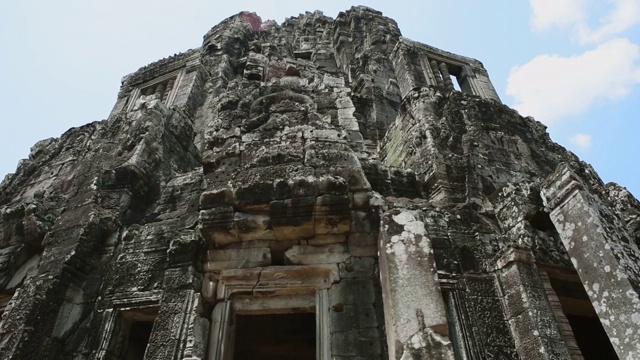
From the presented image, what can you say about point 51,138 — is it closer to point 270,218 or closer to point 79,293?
point 79,293

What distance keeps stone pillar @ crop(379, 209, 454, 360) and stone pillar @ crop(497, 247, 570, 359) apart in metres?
1.49

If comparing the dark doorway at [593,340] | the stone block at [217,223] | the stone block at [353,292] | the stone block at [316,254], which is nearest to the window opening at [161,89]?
the stone block at [217,223]

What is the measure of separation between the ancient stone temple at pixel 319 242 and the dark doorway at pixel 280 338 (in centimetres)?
4

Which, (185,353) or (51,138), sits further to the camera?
(51,138)

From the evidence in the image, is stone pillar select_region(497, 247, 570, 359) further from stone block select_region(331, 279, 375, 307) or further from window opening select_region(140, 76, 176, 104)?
window opening select_region(140, 76, 176, 104)

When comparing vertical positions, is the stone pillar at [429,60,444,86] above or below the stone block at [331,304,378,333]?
above

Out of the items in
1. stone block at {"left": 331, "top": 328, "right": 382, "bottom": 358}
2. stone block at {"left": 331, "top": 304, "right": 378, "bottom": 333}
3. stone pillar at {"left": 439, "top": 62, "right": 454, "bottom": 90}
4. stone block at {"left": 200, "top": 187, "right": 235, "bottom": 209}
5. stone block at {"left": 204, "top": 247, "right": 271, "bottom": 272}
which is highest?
stone pillar at {"left": 439, "top": 62, "right": 454, "bottom": 90}

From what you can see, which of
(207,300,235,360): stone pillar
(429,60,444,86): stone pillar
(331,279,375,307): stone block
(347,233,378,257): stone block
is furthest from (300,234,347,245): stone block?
(429,60,444,86): stone pillar

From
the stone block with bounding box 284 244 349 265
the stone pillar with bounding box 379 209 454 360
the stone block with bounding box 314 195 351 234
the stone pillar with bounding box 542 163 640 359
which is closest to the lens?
the stone pillar with bounding box 379 209 454 360

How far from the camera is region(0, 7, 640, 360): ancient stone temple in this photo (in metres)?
5.10

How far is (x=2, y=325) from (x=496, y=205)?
7.65 meters

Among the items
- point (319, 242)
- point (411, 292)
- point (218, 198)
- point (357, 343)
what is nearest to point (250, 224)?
point (218, 198)

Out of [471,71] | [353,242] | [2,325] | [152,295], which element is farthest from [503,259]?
[471,71]

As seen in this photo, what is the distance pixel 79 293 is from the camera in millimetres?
6738
